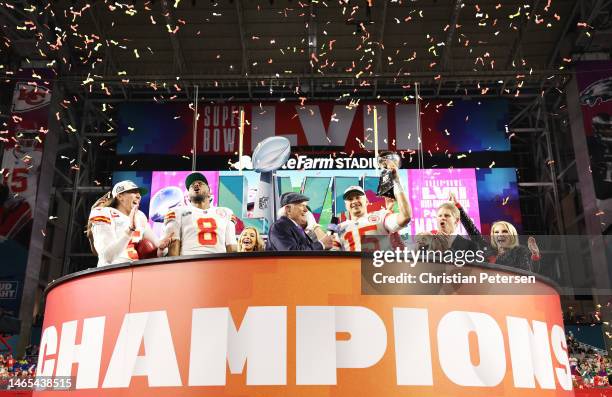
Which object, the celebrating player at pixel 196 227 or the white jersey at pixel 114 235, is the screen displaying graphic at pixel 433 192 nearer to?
the celebrating player at pixel 196 227

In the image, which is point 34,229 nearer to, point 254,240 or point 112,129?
point 112,129

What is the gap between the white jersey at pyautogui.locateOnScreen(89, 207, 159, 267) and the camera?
13.8 feet

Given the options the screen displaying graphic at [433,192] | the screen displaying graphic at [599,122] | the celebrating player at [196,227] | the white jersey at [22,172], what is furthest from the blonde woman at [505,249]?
the white jersey at [22,172]

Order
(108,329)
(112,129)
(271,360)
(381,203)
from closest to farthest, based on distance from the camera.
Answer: (271,360)
(108,329)
(381,203)
(112,129)

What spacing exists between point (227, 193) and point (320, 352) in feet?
29.4

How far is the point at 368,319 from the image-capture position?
3189 millimetres

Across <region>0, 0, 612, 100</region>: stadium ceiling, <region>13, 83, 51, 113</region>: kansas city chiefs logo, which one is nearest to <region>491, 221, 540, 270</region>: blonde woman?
<region>0, 0, 612, 100</region>: stadium ceiling

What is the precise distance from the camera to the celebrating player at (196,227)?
461 centimetres

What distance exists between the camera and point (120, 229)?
4.38m

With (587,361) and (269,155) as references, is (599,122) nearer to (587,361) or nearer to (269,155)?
(587,361)

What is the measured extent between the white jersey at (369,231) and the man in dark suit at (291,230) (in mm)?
843

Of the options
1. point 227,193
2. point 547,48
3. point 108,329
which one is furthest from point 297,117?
point 108,329

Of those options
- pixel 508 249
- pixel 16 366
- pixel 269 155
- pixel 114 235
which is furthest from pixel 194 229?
pixel 16 366

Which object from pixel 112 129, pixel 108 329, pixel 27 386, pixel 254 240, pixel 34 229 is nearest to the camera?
pixel 108 329
